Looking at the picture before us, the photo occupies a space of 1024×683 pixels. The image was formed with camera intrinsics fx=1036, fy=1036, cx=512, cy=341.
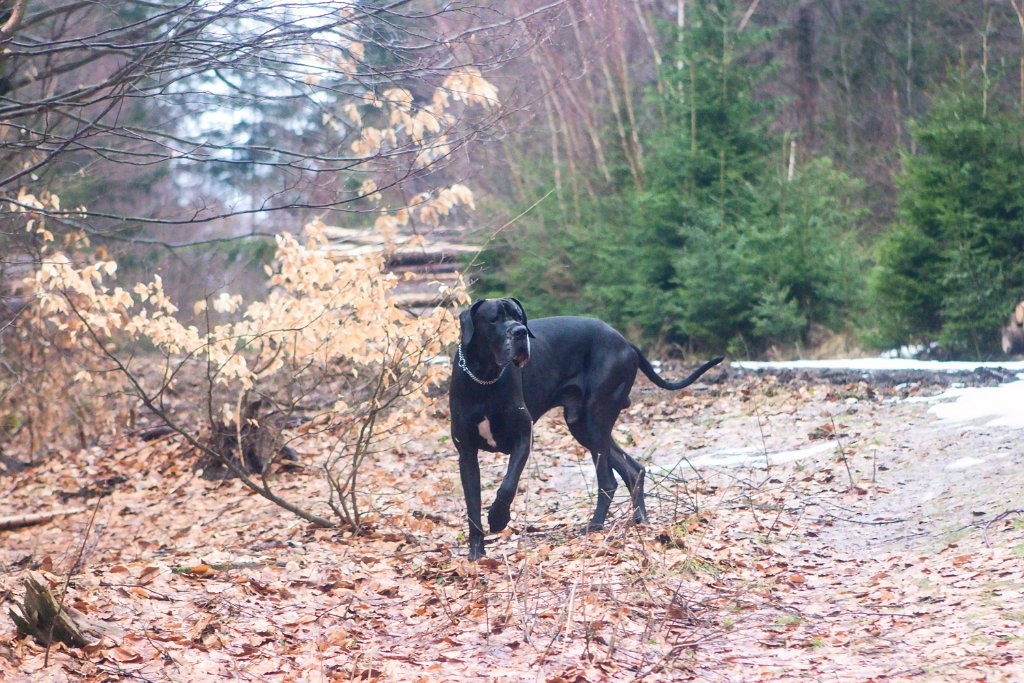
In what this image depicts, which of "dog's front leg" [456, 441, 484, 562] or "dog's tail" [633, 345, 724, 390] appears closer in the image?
"dog's front leg" [456, 441, 484, 562]

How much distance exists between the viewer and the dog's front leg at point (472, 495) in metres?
6.35

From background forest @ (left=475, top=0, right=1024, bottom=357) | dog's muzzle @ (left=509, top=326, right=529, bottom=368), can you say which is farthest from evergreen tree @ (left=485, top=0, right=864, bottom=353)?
dog's muzzle @ (left=509, top=326, right=529, bottom=368)

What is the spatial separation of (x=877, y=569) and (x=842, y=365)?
725 centimetres

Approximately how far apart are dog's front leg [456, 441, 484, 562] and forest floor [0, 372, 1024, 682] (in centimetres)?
24

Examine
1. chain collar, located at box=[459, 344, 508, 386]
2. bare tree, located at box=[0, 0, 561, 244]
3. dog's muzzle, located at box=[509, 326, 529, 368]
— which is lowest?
chain collar, located at box=[459, 344, 508, 386]

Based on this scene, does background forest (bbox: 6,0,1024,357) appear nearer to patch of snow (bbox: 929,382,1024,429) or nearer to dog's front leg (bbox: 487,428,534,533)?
dog's front leg (bbox: 487,428,534,533)

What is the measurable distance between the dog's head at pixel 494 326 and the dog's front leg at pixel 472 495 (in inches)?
26.7

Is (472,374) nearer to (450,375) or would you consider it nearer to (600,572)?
(600,572)

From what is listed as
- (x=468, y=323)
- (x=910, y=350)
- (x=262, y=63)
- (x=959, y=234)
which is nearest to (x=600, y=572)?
(x=468, y=323)

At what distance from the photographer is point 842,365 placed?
12961 mm

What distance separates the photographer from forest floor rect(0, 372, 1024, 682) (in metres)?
4.59

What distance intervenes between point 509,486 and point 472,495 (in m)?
0.37

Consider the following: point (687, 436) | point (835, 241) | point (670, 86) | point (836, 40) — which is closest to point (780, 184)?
point (835, 241)

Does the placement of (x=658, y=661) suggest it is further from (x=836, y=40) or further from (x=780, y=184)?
(x=836, y=40)
